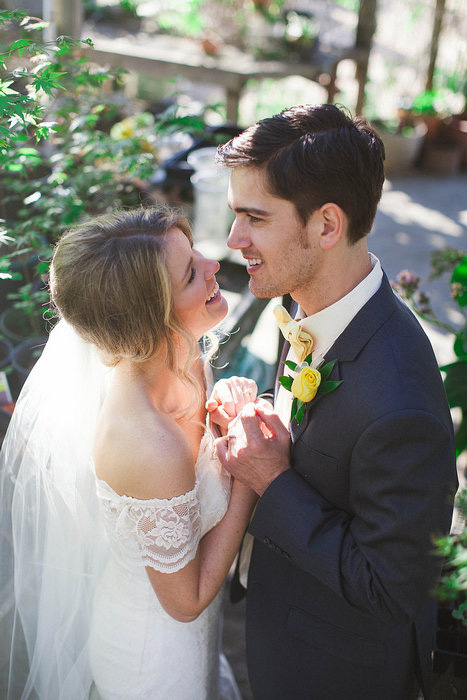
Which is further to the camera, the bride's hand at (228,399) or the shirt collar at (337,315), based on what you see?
the bride's hand at (228,399)

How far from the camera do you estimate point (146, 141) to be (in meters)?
2.97

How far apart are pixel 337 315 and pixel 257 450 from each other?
38 centimetres

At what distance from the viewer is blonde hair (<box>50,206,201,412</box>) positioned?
150cm

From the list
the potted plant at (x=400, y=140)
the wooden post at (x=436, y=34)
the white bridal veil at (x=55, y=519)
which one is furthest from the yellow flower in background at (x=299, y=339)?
the wooden post at (x=436, y=34)

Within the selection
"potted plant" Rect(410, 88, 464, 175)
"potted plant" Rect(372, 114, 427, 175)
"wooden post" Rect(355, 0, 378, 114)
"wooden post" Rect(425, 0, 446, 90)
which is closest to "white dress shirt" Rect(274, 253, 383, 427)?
"wooden post" Rect(355, 0, 378, 114)

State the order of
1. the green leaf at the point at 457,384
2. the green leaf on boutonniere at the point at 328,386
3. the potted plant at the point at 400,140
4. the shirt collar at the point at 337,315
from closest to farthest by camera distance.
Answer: the green leaf on boutonniere at the point at 328,386 < the shirt collar at the point at 337,315 < the green leaf at the point at 457,384 < the potted plant at the point at 400,140

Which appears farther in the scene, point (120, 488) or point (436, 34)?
point (436, 34)

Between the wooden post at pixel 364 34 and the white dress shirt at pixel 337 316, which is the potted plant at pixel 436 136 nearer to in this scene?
the wooden post at pixel 364 34

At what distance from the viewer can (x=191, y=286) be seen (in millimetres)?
1604

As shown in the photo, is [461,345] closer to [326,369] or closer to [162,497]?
[326,369]

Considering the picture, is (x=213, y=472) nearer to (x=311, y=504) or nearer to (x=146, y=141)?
(x=311, y=504)

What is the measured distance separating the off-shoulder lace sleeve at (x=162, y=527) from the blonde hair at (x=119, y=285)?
1.15ft

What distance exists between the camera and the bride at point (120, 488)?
151 cm

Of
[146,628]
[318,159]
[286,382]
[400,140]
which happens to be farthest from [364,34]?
[146,628]
